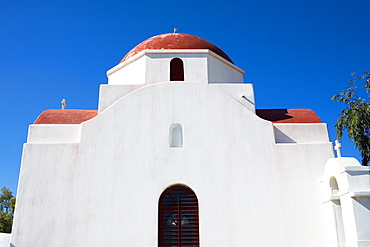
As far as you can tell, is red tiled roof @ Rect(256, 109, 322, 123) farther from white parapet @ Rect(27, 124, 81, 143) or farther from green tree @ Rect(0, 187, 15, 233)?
green tree @ Rect(0, 187, 15, 233)

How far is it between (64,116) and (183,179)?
3.90 m

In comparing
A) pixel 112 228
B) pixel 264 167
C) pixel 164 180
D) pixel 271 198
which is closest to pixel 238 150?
pixel 264 167

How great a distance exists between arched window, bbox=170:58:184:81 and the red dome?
2.12ft

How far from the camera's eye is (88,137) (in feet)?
28.0

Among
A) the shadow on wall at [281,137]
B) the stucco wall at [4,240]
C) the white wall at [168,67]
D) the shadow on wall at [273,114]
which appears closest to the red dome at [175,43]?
the white wall at [168,67]

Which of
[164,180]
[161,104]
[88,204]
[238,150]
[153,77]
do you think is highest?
[153,77]

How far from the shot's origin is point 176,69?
10.5m

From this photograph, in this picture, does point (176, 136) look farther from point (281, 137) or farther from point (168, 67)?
point (281, 137)

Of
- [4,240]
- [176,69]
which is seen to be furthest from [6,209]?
[176,69]

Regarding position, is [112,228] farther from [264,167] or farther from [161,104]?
[264,167]

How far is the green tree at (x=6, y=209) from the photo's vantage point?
20.8 m

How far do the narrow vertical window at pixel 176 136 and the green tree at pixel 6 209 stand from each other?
16.7m

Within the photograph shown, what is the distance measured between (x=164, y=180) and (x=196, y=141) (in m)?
1.24

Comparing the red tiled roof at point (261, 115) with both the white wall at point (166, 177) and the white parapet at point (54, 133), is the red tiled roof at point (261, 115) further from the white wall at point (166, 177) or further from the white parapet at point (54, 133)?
the white wall at point (166, 177)
